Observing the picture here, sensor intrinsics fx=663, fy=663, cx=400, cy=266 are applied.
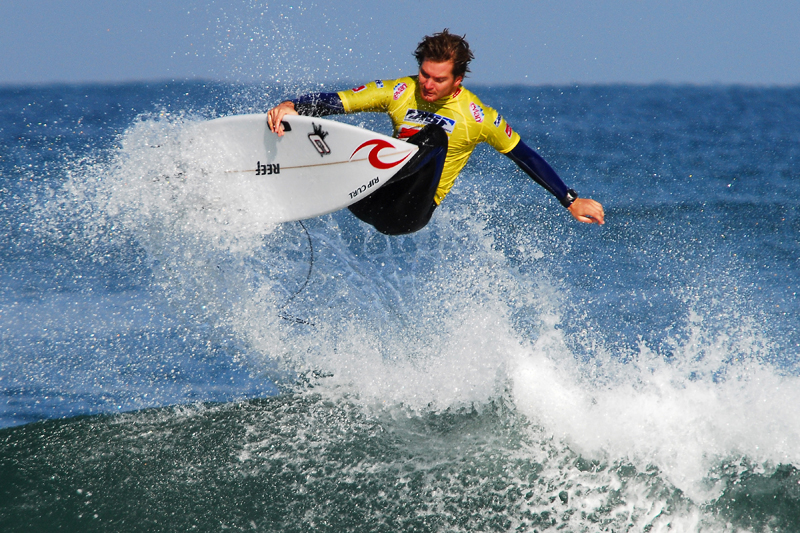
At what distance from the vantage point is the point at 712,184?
10797mm

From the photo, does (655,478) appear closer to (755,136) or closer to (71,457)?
(71,457)

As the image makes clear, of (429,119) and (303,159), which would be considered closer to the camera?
(429,119)

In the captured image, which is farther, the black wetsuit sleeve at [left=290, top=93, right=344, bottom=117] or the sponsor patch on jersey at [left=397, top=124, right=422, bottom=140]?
the sponsor patch on jersey at [left=397, top=124, right=422, bottom=140]

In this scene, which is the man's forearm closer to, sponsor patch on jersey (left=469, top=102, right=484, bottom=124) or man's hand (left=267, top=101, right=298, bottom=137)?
sponsor patch on jersey (left=469, top=102, right=484, bottom=124)

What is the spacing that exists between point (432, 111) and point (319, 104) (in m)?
0.76

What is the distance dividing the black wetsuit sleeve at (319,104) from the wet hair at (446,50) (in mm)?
608

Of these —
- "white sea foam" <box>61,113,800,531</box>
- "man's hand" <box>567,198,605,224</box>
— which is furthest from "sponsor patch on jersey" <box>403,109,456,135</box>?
"white sea foam" <box>61,113,800,531</box>

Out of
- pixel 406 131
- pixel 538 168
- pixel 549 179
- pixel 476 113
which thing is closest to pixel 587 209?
pixel 549 179

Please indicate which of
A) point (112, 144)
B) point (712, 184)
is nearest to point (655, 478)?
point (712, 184)

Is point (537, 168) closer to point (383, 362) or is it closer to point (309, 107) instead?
point (309, 107)

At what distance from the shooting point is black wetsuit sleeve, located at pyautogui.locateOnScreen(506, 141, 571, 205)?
466cm

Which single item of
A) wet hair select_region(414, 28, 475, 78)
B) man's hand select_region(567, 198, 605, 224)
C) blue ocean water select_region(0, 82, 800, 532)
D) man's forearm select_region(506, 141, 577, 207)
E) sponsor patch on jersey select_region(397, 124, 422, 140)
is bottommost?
blue ocean water select_region(0, 82, 800, 532)

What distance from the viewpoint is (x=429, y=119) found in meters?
4.49

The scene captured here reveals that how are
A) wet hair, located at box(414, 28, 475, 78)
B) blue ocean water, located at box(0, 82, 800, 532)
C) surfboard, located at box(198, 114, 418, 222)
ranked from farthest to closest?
surfboard, located at box(198, 114, 418, 222)
blue ocean water, located at box(0, 82, 800, 532)
wet hair, located at box(414, 28, 475, 78)
